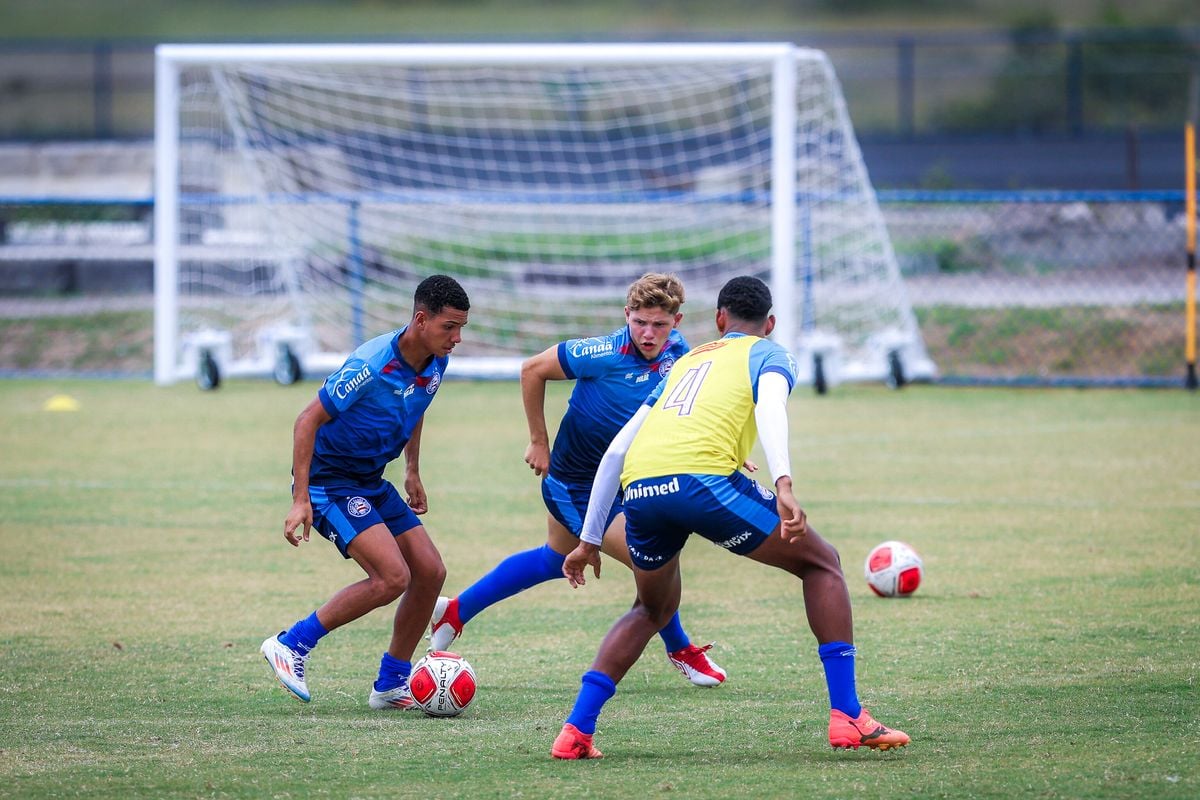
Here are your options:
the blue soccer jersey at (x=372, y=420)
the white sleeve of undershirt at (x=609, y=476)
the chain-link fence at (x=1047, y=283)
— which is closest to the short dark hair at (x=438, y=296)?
the blue soccer jersey at (x=372, y=420)

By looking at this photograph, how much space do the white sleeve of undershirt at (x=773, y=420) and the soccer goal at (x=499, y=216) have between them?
414 inches

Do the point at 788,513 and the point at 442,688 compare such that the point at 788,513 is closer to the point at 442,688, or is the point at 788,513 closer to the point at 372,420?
the point at 442,688

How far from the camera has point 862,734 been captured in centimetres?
502

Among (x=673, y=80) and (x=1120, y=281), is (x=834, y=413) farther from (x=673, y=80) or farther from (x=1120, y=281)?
(x=1120, y=281)

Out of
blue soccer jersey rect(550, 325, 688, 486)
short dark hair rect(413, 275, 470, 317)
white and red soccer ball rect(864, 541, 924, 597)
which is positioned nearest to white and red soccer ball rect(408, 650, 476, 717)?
blue soccer jersey rect(550, 325, 688, 486)

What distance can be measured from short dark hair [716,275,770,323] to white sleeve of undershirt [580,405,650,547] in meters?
0.44

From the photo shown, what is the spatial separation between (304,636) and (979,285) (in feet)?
55.0

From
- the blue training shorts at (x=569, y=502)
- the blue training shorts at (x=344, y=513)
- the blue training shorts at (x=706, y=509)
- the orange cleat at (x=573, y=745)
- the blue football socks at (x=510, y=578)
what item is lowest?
the orange cleat at (x=573, y=745)

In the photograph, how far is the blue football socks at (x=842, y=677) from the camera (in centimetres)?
508

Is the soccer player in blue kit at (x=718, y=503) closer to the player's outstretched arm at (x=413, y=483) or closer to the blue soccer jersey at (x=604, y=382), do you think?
the blue soccer jersey at (x=604, y=382)

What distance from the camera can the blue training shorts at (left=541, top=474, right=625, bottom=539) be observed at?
21.7ft

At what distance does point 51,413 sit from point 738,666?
36.3ft

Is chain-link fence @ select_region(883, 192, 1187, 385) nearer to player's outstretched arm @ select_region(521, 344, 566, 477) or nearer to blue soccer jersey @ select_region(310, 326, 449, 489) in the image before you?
player's outstretched arm @ select_region(521, 344, 566, 477)

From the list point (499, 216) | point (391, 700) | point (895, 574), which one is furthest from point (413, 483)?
point (499, 216)
